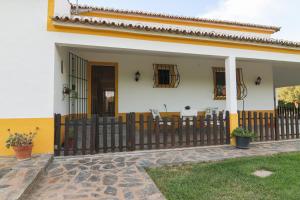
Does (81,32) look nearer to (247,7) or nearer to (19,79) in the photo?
(19,79)

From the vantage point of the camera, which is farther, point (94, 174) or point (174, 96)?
point (174, 96)

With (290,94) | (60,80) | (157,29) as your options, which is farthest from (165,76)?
(290,94)

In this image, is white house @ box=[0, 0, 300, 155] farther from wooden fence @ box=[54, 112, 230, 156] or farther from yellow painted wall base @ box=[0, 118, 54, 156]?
wooden fence @ box=[54, 112, 230, 156]

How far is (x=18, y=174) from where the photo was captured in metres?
4.07

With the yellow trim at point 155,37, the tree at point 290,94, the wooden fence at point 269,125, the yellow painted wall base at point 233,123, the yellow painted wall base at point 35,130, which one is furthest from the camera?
the tree at point 290,94

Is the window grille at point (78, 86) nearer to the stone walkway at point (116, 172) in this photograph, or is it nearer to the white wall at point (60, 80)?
the white wall at point (60, 80)

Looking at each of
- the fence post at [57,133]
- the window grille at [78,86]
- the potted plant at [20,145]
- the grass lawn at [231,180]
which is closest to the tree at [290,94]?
the grass lawn at [231,180]

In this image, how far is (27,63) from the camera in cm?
561

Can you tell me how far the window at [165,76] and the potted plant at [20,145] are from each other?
18.4 ft

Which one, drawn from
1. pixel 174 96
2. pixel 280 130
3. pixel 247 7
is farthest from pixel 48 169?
pixel 247 7

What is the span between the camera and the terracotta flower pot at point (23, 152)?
508cm

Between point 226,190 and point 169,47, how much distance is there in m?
4.37

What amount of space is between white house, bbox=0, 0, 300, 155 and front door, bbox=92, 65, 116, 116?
0.14 feet

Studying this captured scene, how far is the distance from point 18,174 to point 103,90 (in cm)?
591
